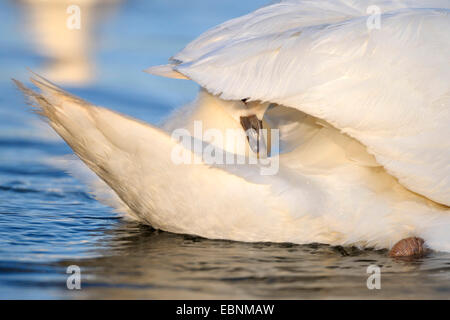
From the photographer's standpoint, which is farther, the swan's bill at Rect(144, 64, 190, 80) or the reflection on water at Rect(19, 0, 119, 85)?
the reflection on water at Rect(19, 0, 119, 85)

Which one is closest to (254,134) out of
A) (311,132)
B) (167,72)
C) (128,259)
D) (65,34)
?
(311,132)

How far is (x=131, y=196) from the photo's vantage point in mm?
5469

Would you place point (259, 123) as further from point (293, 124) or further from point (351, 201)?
point (351, 201)

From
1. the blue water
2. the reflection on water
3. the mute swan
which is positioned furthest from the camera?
the reflection on water

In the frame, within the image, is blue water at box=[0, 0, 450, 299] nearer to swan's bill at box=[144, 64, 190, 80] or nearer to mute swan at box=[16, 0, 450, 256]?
mute swan at box=[16, 0, 450, 256]

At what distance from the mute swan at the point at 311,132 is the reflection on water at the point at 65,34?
17.1 feet

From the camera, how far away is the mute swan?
505cm

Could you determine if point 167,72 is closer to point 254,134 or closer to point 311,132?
point 254,134

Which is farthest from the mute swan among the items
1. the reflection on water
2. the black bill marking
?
the reflection on water

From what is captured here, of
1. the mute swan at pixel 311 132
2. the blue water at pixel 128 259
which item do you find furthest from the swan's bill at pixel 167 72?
the blue water at pixel 128 259

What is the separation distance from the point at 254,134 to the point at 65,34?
23.8 feet

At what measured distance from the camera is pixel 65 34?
1227cm
